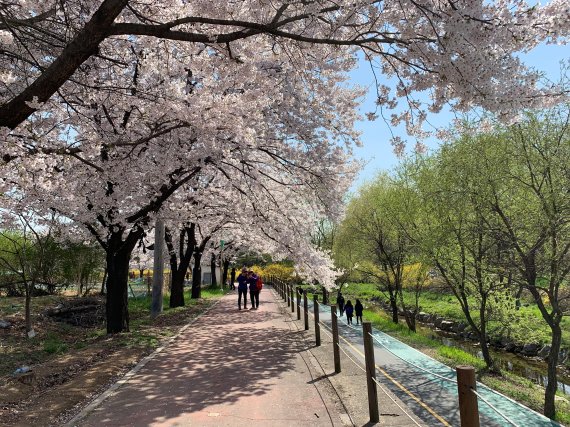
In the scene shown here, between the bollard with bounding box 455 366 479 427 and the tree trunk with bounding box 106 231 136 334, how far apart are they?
428 inches

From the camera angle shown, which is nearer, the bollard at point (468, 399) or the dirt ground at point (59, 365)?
the bollard at point (468, 399)

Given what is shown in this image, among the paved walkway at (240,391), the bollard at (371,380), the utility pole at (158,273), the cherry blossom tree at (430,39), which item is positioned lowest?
the paved walkway at (240,391)

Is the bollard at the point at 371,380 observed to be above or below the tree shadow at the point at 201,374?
above

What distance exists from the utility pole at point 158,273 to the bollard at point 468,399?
46.1 feet

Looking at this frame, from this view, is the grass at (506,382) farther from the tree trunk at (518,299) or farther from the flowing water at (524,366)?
the tree trunk at (518,299)

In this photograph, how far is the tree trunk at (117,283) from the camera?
40.7 feet

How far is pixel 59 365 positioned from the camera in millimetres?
8578

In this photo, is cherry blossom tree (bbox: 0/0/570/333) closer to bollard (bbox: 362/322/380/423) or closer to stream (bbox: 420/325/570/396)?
bollard (bbox: 362/322/380/423)

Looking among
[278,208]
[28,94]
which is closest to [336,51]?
[28,94]

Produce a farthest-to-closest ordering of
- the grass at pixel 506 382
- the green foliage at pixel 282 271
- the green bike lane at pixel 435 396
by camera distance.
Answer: the green foliage at pixel 282 271
the grass at pixel 506 382
the green bike lane at pixel 435 396

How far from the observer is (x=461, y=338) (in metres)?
21.4

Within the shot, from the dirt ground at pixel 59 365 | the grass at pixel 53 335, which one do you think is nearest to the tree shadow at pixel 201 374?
the dirt ground at pixel 59 365

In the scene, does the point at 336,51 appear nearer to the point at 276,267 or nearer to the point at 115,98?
the point at 115,98

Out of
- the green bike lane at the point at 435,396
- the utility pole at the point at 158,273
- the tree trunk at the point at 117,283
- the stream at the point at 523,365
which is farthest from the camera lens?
the utility pole at the point at 158,273
